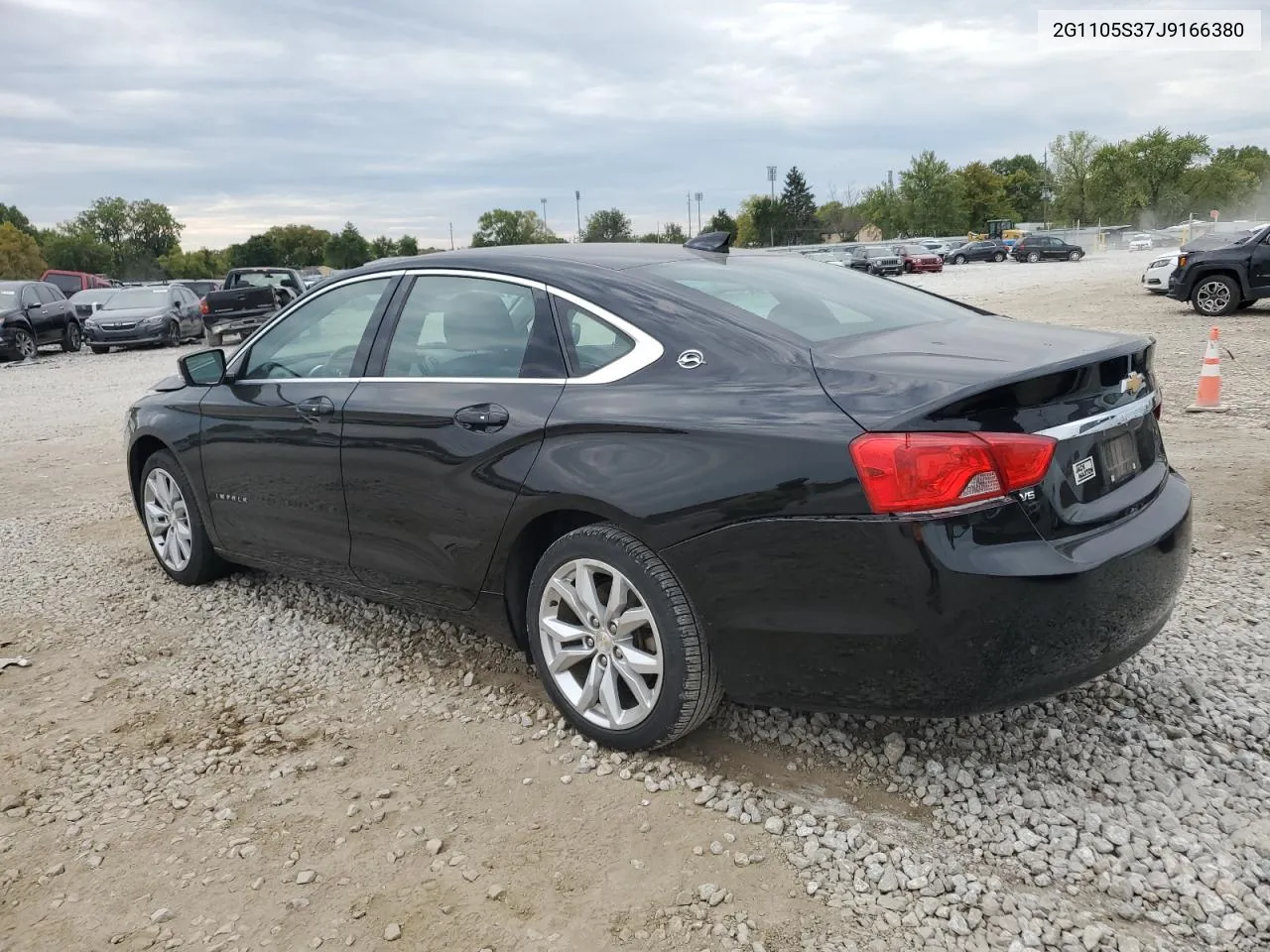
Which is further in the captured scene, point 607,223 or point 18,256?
point 607,223

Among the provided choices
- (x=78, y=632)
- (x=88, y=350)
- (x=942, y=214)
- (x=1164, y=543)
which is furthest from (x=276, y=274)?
(x=942, y=214)

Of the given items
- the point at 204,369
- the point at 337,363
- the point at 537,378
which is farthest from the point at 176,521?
the point at 537,378

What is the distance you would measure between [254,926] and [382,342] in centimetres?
216

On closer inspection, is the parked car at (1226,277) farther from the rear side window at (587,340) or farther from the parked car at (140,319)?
the parked car at (140,319)

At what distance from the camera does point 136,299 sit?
22.5 m

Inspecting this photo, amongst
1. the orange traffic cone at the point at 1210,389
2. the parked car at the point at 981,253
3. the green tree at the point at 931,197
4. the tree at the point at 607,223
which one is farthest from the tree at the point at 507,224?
the orange traffic cone at the point at 1210,389

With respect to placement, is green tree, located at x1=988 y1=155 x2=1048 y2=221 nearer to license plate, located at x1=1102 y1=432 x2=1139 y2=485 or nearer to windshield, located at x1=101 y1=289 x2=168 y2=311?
windshield, located at x1=101 y1=289 x2=168 y2=311

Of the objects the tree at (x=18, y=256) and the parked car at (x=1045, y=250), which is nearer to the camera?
the parked car at (x=1045, y=250)

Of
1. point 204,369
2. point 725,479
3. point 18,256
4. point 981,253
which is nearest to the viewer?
point 725,479

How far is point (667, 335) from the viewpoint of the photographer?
10.4 feet

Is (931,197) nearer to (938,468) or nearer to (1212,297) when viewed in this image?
(1212,297)

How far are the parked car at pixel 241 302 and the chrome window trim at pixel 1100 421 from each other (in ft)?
67.3

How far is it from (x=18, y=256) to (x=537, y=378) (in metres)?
96.1

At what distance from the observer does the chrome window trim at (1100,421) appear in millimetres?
2691
